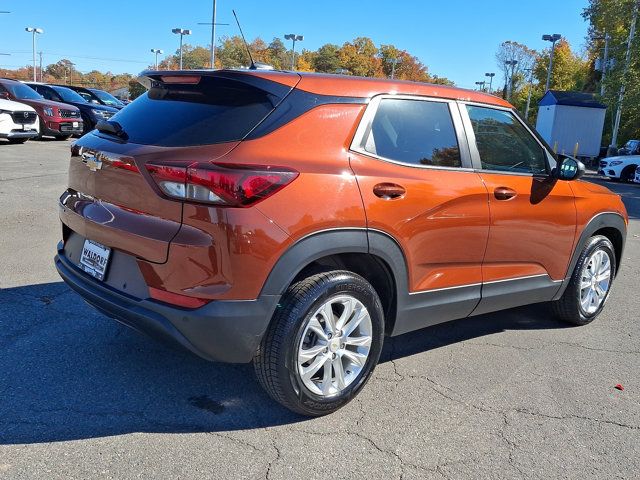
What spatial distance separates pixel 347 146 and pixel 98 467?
6.34 feet

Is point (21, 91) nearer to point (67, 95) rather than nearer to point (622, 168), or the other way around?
point (67, 95)

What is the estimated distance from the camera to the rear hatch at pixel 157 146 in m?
2.80

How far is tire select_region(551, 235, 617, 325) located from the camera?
4660 mm

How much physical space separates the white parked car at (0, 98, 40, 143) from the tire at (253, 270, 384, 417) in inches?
580

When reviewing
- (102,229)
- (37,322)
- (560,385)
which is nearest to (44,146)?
(37,322)

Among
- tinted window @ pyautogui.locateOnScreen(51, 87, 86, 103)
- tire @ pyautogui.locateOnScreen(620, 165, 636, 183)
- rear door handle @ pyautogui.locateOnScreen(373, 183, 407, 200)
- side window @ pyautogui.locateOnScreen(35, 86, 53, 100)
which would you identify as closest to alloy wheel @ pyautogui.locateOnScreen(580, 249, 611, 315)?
rear door handle @ pyautogui.locateOnScreen(373, 183, 407, 200)

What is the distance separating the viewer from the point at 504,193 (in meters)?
3.84

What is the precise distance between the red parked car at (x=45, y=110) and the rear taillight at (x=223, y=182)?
16.7 m

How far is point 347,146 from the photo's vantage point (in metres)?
3.07

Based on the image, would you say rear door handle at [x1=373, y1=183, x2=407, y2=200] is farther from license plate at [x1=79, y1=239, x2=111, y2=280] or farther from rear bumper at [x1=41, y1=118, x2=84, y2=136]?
rear bumper at [x1=41, y1=118, x2=84, y2=136]

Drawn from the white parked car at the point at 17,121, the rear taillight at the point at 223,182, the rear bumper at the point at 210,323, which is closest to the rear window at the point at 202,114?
the rear taillight at the point at 223,182

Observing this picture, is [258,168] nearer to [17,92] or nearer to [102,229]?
[102,229]

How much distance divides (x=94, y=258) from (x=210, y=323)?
914 mm

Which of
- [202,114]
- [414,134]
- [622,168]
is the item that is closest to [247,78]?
[202,114]
